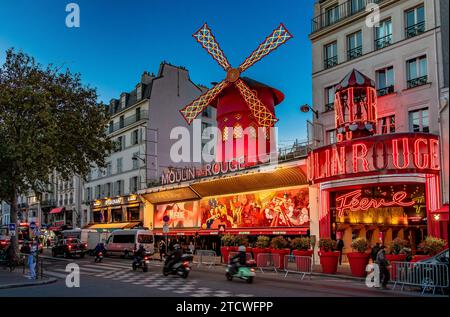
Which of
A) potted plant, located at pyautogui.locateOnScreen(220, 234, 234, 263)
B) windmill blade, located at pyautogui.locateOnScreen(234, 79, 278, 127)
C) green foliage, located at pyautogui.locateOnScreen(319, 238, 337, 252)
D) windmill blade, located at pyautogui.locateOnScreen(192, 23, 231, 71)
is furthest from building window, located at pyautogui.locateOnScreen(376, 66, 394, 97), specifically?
windmill blade, located at pyautogui.locateOnScreen(192, 23, 231, 71)

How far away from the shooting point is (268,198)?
1214 inches

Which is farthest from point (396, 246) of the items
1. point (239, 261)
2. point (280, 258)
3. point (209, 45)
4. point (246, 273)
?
point (209, 45)

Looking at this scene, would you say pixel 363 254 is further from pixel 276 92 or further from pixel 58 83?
pixel 276 92

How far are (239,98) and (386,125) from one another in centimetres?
1415

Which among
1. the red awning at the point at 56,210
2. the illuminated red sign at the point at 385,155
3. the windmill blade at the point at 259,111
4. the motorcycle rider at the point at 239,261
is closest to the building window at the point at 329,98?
the illuminated red sign at the point at 385,155

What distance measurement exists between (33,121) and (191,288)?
13.2m

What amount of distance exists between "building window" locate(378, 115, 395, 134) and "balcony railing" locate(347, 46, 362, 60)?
374 centimetres

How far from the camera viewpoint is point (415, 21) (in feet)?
75.9

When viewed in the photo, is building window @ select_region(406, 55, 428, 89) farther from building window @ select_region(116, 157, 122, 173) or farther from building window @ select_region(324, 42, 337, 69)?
building window @ select_region(116, 157, 122, 173)

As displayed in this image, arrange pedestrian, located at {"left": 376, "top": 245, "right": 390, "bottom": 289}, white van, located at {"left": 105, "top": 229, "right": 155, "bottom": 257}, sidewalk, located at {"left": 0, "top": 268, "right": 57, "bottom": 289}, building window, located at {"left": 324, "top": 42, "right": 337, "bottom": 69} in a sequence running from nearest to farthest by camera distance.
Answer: pedestrian, located at {"left": 376, "top": 245, "right": 390, "bottom": 289} → sidewalk, located at {"left": 0, "top": 268, "right": 57, "bottom": 289} → building window, located at {"left": 324, "top": 42, "right": 337, "bottom": 69} → white van, located at {"left": 105, "top": 229, "right": 155, "bottom": 257}

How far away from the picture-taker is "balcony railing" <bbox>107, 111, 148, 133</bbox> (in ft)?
148

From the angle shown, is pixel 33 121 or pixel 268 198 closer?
pixel 33 121
